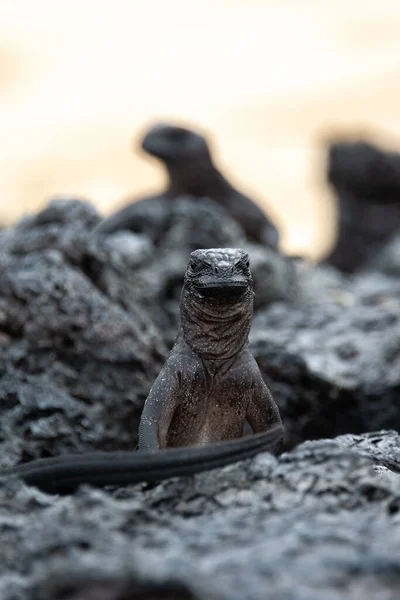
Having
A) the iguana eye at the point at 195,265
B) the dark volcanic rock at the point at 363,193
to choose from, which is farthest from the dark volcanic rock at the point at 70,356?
the dark volcanic rock at the point at 363,193

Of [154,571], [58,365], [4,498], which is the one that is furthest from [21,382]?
[154,571]

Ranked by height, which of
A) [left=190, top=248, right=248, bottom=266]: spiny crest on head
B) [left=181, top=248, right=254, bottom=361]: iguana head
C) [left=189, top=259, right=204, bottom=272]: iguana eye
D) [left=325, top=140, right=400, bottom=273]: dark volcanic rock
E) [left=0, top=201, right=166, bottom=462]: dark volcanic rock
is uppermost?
[left=190, top=248, right=248, bottom=266]: spiny crest on head

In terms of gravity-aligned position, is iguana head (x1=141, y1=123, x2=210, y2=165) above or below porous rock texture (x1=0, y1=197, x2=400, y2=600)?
above

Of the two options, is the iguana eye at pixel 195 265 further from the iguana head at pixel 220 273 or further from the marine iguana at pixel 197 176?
the marine iguana at pixel 197 176

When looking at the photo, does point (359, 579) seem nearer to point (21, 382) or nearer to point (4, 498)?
point (4, 498)

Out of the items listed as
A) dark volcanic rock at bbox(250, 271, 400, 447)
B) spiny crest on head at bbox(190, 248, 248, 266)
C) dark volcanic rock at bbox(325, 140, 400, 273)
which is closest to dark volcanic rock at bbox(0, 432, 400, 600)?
spiny crest on head at bbox(190, 248, 248, 266)

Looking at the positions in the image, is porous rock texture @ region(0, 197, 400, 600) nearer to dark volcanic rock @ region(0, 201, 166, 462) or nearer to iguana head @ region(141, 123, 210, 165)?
dark volcanic rock @ region(0, 201, 166, 462)

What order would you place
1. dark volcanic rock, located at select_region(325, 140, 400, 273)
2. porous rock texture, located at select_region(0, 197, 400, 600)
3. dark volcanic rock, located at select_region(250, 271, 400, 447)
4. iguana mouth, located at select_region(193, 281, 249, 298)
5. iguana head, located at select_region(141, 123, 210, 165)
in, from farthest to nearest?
dark volcanic rock, located at select_region(325, 140, 400, 273) < iguana head, located at select_region(141, 123, 210, 165) < dark volcanic rock, located at select_region(250, 271, 400, 447) < iguana mouth, located at select_region(193, 281, 249, 298) < porous rock texture, located at select_region(0, 197, 400, 600)
